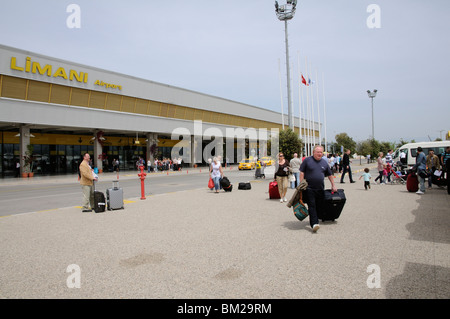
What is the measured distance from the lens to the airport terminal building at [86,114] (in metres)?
25.8

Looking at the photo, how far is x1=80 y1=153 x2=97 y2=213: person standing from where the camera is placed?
31.7ft

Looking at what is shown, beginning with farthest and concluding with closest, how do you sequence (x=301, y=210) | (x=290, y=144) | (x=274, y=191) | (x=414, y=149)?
(x=414, y=149) < (x=290, y=144) < (x=274, y=191) < (x=301, y=210)

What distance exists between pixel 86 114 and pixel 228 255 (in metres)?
28.9

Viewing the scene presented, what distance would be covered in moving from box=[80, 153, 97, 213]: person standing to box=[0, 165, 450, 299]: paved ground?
3.24 feet

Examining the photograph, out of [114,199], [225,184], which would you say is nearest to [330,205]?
[114,199]

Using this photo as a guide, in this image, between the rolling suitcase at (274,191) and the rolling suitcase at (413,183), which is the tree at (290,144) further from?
the rolling suitcase at (274,191)

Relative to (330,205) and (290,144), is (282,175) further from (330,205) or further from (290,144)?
(290,144)

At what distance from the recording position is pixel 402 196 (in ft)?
39.3

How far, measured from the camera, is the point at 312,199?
6.78 meters

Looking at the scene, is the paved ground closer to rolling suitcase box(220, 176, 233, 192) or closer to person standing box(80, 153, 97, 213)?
person standing box(80, 153, 97, 213)

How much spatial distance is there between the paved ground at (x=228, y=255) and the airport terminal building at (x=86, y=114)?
21255 mm
